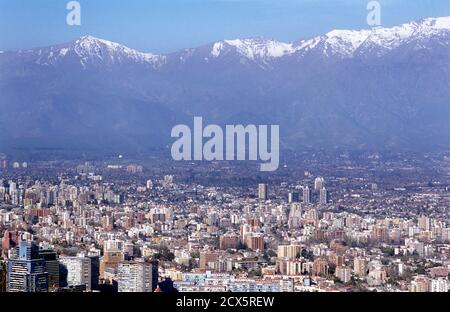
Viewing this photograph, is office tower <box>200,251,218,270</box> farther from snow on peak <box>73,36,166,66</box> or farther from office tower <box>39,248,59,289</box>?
snow on peak <box>73,36,166,66</box>

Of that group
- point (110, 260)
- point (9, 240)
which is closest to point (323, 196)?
point (110, 260)

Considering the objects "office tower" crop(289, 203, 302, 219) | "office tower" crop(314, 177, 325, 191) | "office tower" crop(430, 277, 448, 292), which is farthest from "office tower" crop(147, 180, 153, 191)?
"office tower" crop(430, 277, 448, 292)

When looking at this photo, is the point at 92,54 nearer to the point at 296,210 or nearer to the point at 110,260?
the point at 110,260

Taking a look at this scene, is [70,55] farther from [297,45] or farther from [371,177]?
[371,177]
